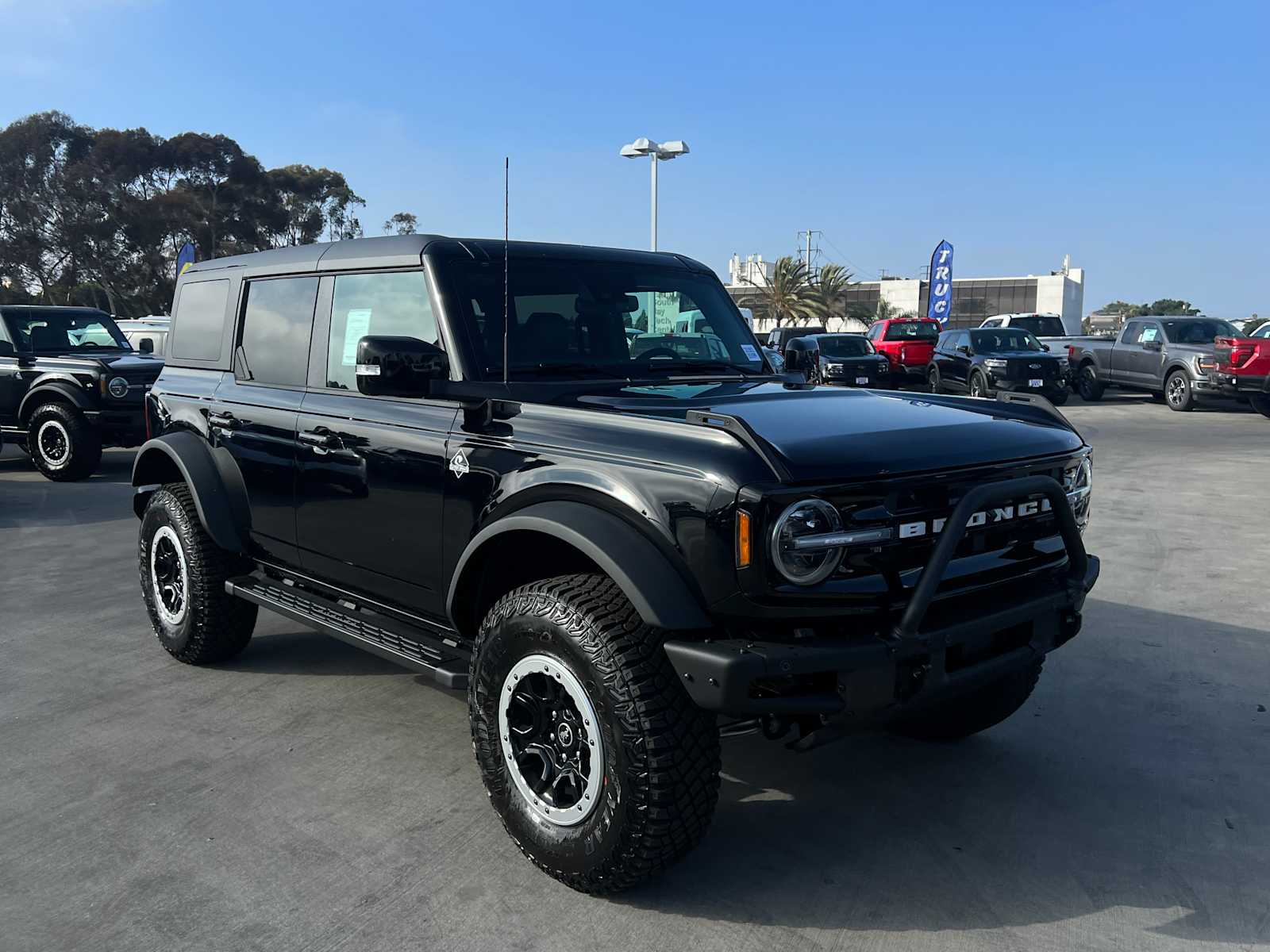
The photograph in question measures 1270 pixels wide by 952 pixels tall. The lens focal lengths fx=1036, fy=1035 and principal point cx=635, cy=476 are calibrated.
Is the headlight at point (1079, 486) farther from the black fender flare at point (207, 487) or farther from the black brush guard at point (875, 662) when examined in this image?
the black fender flare at point (207, 487)

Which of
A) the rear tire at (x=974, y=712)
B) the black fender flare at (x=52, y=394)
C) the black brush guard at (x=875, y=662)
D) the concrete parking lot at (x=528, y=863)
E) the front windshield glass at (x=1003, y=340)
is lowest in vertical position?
the concrete parking lot at (x=528, y=863)

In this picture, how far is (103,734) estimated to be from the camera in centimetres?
437

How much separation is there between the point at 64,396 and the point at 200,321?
7.79 m

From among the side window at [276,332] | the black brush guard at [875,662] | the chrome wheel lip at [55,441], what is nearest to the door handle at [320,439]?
the side window at [276,332]

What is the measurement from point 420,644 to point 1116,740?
112 inches

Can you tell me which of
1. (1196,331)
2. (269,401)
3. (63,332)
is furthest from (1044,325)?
(269,401)

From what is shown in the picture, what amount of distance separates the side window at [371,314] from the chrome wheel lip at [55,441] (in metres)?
9.16

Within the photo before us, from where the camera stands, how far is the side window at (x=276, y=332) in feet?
15.1

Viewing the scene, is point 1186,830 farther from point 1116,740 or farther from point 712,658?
point 712,658

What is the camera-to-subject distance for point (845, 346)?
2272 centimetres

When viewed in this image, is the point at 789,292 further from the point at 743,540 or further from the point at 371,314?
the point at 743,540

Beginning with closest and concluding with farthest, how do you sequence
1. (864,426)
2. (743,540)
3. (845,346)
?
(743,540), (864,426), (845,346)

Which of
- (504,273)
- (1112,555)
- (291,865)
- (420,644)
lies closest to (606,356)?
(504,273)

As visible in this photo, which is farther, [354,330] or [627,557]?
[354,330]
